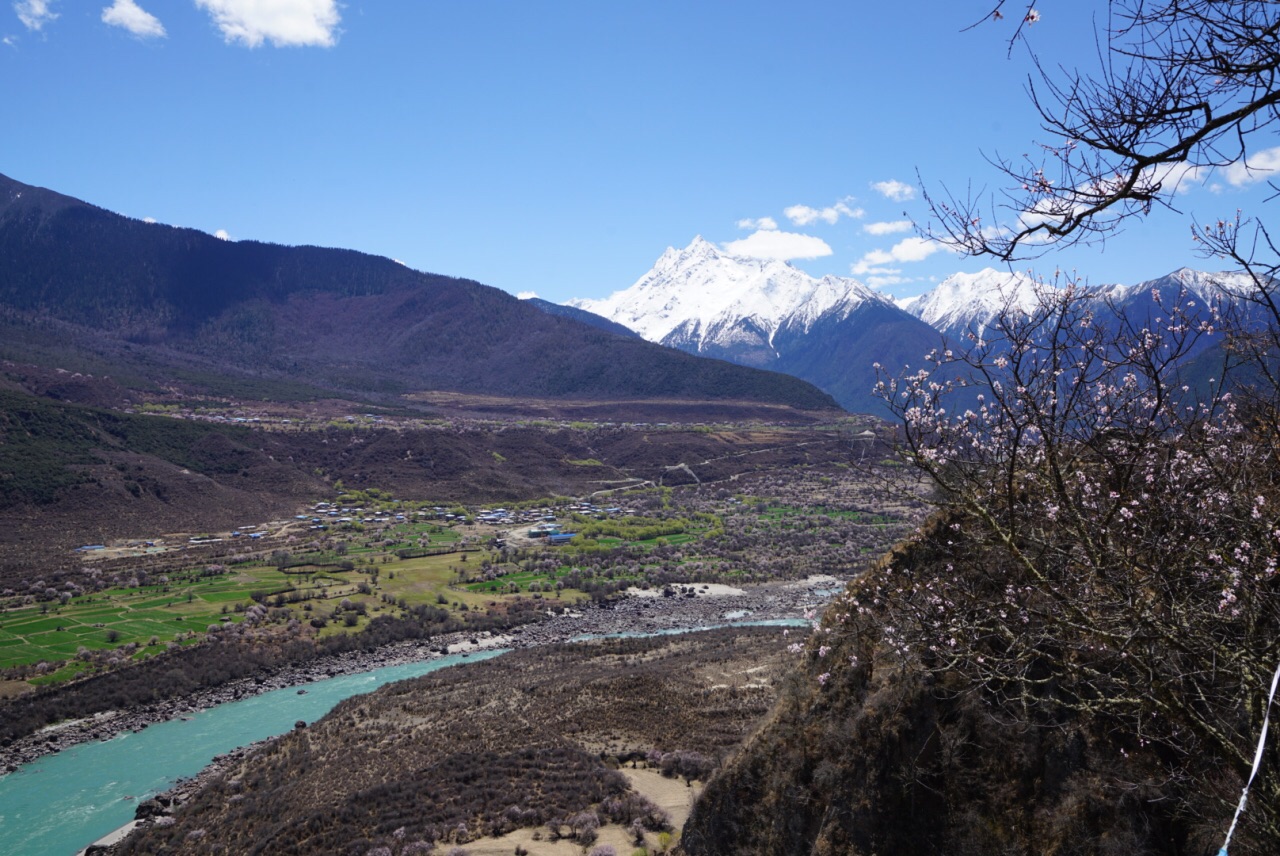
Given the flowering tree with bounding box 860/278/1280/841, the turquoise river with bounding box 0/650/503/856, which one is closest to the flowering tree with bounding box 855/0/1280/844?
the flowering tree with bounding box 860/278/1280/841

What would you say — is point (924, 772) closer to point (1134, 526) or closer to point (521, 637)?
point (1134, 526)

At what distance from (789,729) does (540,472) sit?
8284cm

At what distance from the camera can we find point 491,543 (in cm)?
6269

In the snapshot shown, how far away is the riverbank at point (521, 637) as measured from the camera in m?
28.5

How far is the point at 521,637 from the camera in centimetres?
4122

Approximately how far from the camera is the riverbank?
2850cm

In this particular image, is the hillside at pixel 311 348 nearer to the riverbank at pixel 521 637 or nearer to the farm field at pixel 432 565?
the farm field at pixel 432 565

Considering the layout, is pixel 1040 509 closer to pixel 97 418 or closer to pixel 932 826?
pixel 932 826

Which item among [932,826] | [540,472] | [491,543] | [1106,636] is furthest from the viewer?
[540,472]

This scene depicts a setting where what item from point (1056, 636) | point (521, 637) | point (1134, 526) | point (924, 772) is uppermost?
point (1134, 526)

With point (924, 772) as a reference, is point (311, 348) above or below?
above

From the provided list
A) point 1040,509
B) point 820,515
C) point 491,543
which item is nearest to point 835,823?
point 1040,509

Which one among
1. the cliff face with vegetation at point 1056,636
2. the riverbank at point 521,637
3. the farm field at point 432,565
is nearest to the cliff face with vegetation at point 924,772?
the cliff face with vegetation at point 1056,636

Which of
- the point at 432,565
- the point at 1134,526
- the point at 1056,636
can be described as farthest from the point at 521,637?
the point at 1134,526
